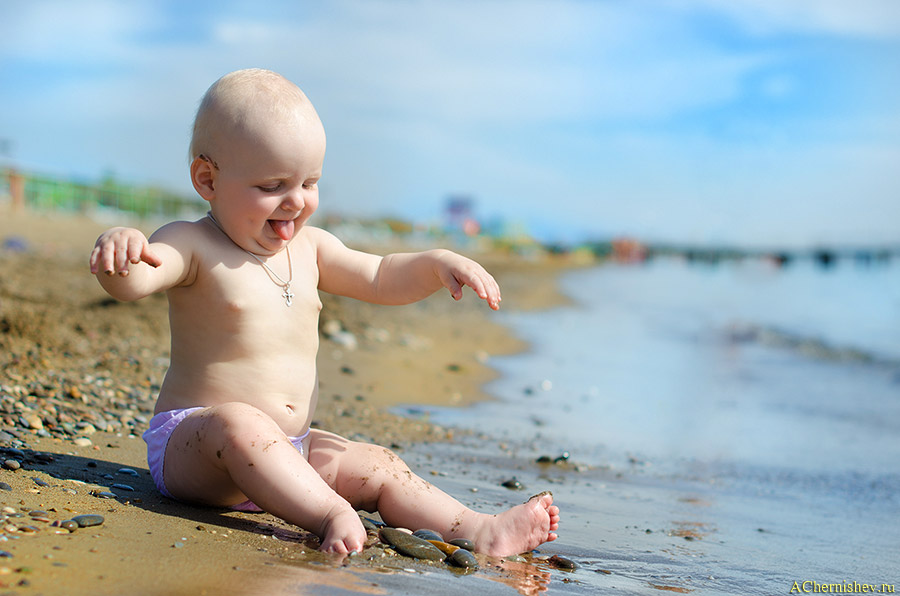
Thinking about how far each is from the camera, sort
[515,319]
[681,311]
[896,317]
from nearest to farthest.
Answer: [515,319]
[681,311]
[896,317]

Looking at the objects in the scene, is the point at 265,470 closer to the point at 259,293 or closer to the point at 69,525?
the point at 69,525

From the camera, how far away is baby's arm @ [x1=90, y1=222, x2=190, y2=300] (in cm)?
227

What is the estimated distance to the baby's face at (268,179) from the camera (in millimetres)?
2576

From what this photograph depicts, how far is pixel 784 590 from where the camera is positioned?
245 cm

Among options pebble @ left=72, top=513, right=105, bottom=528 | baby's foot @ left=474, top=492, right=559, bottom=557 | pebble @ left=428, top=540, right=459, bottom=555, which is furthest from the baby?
pebble @ left=72, top=513, right=105, bottom=528

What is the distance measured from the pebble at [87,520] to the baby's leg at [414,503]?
0.77 m

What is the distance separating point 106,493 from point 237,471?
0.44 meters

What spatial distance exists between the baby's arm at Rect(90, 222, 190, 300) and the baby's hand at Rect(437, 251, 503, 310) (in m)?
0.82

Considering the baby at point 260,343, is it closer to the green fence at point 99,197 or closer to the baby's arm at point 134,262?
the baby's arm at point 134,262

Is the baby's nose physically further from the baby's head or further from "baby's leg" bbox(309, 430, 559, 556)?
"baby's leg" bbox(309, 430, 559, 556)

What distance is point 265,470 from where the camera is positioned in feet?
7.79

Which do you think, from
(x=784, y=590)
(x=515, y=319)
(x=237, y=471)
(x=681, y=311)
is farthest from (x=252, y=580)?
(x=681, y=311)

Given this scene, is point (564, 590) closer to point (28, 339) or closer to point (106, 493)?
point (106, 493)

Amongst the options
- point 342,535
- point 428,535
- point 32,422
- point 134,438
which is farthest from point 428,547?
point 32,422
